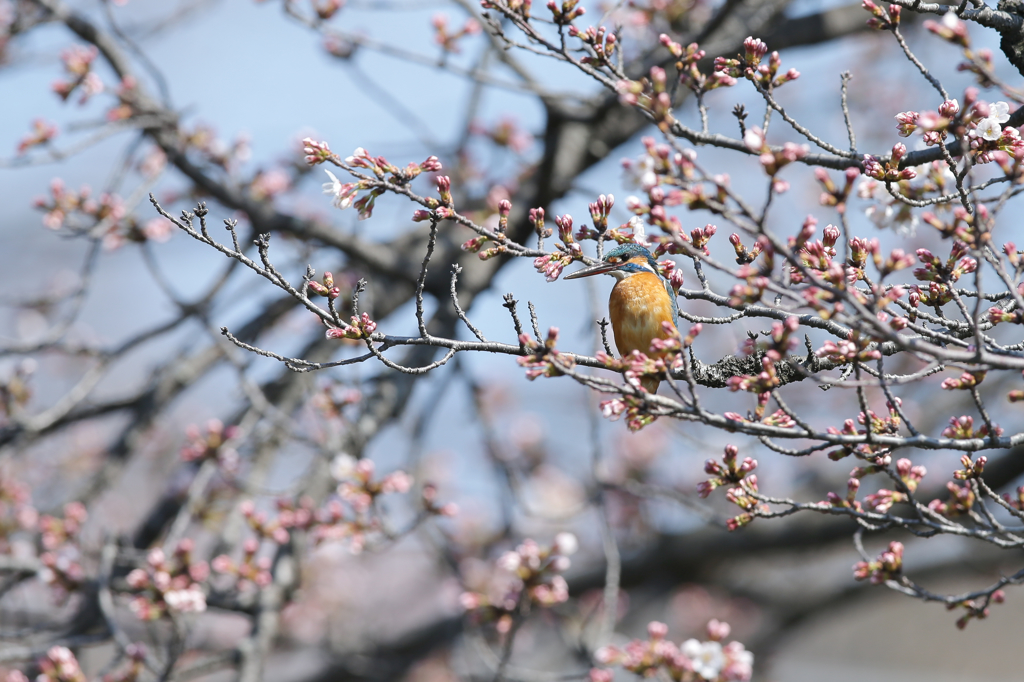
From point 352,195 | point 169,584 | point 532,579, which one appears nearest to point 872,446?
point 352,195

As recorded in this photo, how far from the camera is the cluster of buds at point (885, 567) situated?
2.13 m

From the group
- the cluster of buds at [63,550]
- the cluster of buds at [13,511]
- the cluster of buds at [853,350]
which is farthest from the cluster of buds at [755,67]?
the cluster of buds at [13,511]

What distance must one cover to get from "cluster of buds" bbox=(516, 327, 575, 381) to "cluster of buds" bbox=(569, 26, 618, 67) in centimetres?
82

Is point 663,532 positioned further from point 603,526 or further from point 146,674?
point 146,674

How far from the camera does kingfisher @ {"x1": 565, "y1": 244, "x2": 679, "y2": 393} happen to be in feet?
7.67

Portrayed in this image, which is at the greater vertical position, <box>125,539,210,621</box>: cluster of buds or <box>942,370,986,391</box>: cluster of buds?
<box>942,370,986,391</box>: cluster of buds

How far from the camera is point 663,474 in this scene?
320 inches

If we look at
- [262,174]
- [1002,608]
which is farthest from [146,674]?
[1002,608]

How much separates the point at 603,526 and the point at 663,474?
461 cm

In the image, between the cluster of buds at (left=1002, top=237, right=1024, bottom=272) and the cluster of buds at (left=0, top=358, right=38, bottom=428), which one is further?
the cluster of buds at (left=0, top=358, right=38, bottom=428)

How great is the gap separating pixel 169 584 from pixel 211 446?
91 centimetres

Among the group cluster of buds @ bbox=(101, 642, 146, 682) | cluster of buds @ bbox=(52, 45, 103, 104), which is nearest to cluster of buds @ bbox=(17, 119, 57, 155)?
cluster of buds @ bbox=(52, 45, 103, 104)

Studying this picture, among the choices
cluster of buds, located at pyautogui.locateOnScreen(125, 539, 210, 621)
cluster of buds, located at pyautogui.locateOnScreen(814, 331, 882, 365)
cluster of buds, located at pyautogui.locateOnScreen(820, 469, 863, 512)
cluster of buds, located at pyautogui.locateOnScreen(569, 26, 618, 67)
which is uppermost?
cluster of buds, located at pyautogui.locateOnScreen(569, 26, 618, 67)

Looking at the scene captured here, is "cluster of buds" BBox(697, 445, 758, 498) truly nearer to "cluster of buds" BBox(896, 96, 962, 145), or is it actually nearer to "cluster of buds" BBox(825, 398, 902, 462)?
"cluster of buds" BBox(825, 398, 902, 462)
